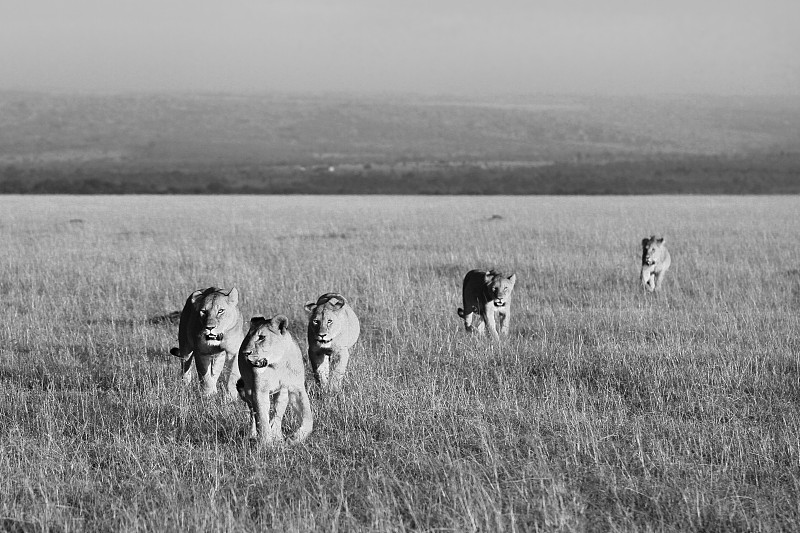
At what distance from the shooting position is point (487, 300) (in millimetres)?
10586

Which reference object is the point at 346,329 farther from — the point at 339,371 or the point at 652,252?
the point at 652,252

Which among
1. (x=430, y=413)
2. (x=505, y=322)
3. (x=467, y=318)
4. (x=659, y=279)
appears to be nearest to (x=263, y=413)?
(x=430, y=413)

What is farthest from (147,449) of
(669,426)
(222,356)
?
(669,426)

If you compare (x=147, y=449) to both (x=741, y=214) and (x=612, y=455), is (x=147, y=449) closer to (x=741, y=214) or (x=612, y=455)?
(x=612, y=455)

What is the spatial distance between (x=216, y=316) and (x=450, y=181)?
81.7 metres

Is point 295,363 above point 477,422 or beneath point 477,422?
above

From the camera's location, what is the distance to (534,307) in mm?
13391

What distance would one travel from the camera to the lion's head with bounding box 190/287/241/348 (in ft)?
24.4

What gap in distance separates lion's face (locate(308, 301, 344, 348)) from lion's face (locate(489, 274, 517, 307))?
3115 mm

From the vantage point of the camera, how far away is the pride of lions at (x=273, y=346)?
6.11 meters

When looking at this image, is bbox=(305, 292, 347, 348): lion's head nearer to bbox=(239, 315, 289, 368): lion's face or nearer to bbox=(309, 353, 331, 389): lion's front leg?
bbox=(309, 353, 331, 389): lion's front leg

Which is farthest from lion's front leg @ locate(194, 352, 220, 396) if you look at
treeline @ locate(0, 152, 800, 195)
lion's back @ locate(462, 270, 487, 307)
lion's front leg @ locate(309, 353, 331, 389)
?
treeline @ locate(0, 152, 800, 195)

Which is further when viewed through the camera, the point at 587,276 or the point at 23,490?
the point at 587,276

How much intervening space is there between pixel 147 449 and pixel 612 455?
332 cm
